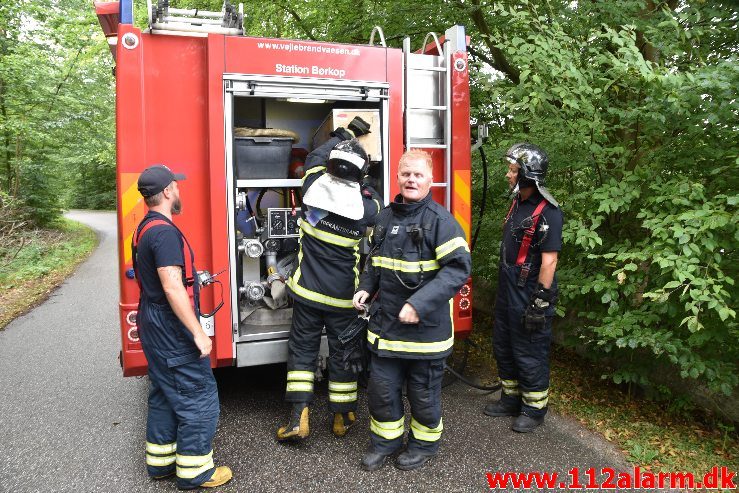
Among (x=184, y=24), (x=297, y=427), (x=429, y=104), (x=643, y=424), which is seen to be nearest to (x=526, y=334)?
(x=643, y=424)

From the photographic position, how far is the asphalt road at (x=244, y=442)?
2.88 m

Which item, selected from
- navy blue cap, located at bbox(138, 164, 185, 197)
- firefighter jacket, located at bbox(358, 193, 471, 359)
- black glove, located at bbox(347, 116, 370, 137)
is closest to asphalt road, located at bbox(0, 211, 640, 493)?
firefighter jacket, located at bbox(358, 193, 471, 359)

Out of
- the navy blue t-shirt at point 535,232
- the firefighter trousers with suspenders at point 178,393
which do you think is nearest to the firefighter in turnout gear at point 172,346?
the firefighter trousers with suspenders at point 178,393

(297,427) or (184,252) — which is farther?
(297,427)

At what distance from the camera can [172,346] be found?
106 inches

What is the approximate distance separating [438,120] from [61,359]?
4.22 m

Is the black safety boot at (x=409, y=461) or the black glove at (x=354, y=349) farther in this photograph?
the black glove at (x=354, y=349)

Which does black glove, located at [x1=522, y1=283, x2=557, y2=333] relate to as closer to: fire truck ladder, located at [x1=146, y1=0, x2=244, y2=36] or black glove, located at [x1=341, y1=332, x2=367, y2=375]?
black glove, located at [x1=341, y1=332, x2=367, y2=375]

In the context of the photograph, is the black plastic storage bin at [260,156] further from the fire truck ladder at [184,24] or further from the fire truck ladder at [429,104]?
the fire truck ladder at [429,104]

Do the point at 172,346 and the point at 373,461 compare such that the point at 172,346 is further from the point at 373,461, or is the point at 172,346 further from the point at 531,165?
the point at 531,165

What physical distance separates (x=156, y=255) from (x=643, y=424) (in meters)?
3.24

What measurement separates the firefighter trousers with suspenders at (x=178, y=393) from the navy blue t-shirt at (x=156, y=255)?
36mm

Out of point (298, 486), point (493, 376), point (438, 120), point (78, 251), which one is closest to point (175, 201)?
point (298, 486)

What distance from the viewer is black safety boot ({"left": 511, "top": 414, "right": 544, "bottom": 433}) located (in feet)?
11.4
